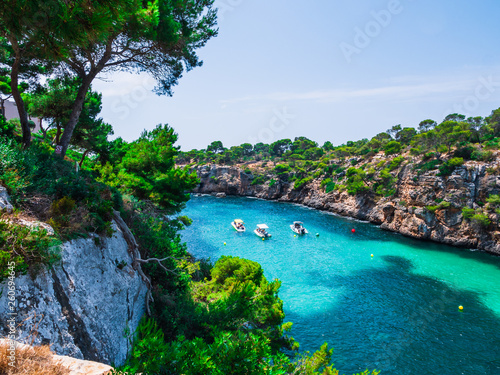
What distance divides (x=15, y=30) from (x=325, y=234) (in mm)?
39881

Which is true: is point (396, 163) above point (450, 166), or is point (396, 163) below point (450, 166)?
above

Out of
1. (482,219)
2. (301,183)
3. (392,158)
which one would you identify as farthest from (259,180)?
(482,219)

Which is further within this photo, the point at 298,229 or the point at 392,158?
the point at 392,158

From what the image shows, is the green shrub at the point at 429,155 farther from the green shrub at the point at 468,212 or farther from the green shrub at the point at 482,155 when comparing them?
the green shrub at the point at 468,212

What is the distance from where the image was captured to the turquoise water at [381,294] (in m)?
15.1

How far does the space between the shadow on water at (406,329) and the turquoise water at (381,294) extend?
63mm

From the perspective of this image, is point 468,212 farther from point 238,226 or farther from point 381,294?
point 238,226

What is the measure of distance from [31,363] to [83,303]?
2.76 meters

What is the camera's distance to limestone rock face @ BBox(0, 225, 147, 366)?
183 inches

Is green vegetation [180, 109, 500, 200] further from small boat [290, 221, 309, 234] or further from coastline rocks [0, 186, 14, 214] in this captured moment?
coastline rocks [0, 186, 14, 214]

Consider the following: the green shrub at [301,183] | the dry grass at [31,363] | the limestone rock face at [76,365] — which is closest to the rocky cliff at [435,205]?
the green shrub at [301,183]

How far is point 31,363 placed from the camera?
10.7 ft

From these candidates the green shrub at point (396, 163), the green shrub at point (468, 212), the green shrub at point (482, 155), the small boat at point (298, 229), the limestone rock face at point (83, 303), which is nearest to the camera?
the limestone rock face at point (83, 303)

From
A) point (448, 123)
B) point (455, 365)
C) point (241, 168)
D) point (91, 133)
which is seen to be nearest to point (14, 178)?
point (91, 133)
